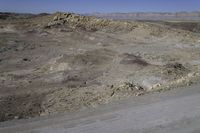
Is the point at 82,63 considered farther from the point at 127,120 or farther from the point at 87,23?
the point at 87,23

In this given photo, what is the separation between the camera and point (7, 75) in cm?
1823

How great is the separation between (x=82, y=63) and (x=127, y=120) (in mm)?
10644

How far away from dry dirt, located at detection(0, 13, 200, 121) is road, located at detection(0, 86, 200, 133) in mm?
971

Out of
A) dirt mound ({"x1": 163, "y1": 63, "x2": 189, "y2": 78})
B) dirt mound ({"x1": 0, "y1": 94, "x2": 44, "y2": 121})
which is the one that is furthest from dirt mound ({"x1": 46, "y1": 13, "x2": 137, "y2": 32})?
dirt mound ({"x1": 0, "y1": 94, "x2": 44, "y2": 121})

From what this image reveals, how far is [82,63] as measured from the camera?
20328 millimetres

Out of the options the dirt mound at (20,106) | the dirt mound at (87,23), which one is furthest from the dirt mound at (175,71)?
the dirt mound at (87,23)

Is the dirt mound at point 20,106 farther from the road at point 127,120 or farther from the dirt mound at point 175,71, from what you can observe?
the dirt mound at point 175,71

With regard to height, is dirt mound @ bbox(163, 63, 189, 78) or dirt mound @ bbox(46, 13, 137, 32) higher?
dirt mound @ bbox(46, 13, 137, 32)

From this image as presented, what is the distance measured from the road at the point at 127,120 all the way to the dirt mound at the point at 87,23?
22841 mm

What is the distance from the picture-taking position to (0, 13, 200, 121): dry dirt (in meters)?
13.1

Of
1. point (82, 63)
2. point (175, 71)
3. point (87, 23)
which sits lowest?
point (82, 63)

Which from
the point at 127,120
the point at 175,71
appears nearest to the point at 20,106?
the point at 127,120

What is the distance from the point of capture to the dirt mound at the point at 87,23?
34.3 m

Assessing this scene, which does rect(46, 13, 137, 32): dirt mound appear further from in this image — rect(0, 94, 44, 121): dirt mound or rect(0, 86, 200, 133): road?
rect(0, 86, 200, 133): road
